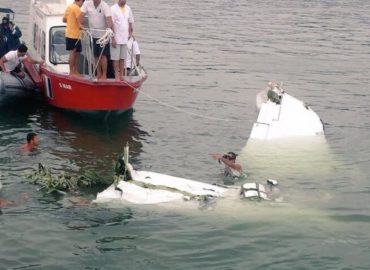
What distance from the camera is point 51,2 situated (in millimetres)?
22938

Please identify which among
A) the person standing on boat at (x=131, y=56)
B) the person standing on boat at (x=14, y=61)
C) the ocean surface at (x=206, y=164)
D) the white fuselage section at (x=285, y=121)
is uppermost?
the person standing on boat at (x=131, y=56)

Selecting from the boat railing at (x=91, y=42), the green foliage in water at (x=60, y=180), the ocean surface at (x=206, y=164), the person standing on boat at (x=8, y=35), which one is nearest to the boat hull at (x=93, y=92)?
the boat railing at (x=91, y=42)

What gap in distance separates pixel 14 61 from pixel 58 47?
4.53ft

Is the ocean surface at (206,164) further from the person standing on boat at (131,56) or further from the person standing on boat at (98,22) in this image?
the person standing on boat at (98,22)

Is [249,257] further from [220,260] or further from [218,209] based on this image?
[218,209]

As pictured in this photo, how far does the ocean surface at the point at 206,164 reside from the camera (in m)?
11.3

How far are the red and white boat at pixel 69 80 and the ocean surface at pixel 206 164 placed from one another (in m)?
0.61

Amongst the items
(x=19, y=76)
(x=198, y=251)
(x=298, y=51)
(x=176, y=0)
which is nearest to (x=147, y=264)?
(x=198, y=251)

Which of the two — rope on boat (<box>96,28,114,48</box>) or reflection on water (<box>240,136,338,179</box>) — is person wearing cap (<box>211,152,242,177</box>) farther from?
rope on boat (<box>96,28,114,48</box>)

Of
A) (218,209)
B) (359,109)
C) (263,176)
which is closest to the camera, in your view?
(218,209)

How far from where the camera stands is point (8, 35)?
21.3m

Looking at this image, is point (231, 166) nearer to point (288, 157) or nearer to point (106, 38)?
point (288, 157)

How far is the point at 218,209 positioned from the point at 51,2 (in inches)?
506

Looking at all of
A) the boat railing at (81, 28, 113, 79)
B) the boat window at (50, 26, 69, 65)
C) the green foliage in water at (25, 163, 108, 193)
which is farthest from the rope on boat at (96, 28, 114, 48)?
the green foliage in water at (25, 163, 108, 193)
